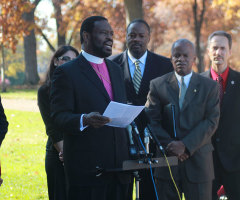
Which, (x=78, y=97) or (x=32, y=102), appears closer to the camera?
(x=78, y=97)

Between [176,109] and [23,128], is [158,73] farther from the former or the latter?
[23,128]

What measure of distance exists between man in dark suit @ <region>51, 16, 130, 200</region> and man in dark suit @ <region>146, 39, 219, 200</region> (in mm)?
884

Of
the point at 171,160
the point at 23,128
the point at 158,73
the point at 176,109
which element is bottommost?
the point at 23,128

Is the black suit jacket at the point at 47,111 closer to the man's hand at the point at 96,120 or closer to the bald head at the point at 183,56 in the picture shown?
the bald head at the point at 183,56

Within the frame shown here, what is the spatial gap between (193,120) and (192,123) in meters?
0.03

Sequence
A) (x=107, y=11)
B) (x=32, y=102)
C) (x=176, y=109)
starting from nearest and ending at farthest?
(x=176, y=109)
(x=32, y=102)
(x=107, y=11)

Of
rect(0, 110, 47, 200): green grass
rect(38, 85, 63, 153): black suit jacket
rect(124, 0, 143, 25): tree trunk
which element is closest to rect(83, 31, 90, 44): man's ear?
rect(38, 85, 63, 153): black suit jacket

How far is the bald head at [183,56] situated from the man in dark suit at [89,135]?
3.71 feet

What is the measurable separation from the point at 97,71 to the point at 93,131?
585 millimetres

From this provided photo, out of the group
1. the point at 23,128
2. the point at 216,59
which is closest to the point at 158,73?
the point at 216,59

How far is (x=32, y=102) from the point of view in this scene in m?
24.5

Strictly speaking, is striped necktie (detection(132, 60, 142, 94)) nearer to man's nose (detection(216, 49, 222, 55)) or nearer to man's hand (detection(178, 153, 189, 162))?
man's nose (detection(216, 49, 222, 55))

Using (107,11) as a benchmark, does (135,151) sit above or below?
below

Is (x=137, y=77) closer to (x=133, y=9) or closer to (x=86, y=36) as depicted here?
(x=86, y=36)
